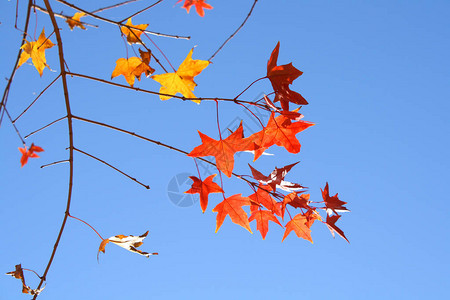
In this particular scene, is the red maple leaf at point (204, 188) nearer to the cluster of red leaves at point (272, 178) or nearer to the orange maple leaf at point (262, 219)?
the cluster of red leaves at point (272, 178)

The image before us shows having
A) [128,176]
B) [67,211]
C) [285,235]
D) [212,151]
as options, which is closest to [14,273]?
[67,211]

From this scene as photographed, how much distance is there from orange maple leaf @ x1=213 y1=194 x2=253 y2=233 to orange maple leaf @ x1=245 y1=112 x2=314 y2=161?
0.43 ft

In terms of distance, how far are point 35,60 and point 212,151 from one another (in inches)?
23.2

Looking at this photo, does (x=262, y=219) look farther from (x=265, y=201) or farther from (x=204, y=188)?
(x=204, y=188)

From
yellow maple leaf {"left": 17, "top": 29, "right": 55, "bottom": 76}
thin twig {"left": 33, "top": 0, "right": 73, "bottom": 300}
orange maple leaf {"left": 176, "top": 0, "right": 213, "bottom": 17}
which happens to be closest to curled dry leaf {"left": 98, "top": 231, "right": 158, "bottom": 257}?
thin twig {"left": 33, "top": 0, "right": 73, "bottom": 300}

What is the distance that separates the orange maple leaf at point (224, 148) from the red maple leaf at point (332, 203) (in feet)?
0.85

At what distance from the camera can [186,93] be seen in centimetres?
101

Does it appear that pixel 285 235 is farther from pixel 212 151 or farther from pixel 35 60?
pixel 35 60

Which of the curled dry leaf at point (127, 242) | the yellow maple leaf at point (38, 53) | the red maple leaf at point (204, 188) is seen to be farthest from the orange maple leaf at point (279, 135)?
the yellow maple leaf at point (38, 53)

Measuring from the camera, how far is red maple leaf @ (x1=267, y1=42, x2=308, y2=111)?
0.82 meters

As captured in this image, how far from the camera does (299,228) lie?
1017 millimetres

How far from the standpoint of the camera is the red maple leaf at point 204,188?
88 cm

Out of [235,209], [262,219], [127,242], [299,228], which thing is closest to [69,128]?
[127,242]

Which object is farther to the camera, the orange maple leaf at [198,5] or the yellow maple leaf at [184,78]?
the orange maple leaf at [198,5]
